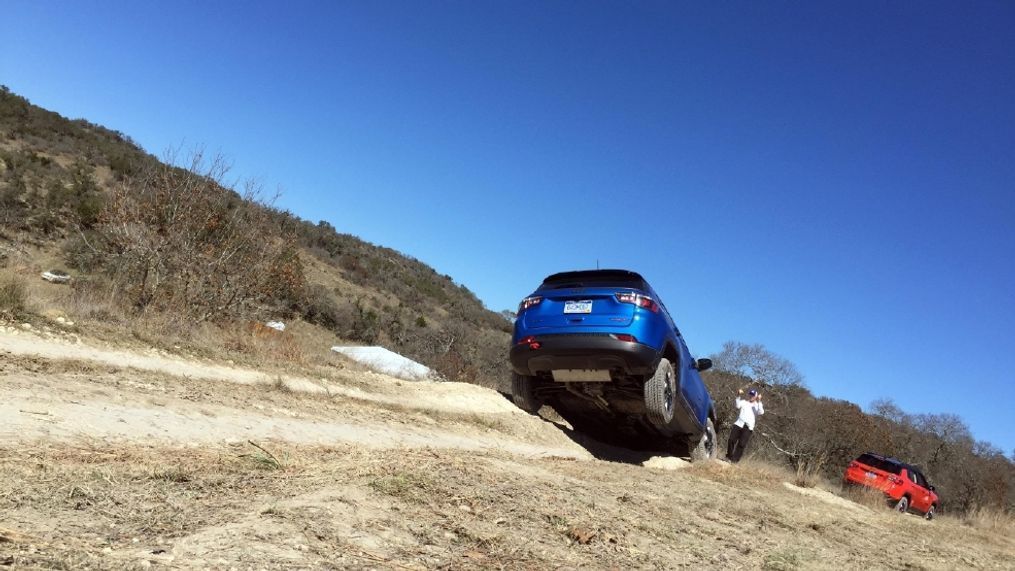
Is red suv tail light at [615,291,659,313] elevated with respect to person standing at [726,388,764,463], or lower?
elevated

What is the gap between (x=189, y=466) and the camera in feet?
11.5

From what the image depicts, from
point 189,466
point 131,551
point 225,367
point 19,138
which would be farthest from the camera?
point 19,138

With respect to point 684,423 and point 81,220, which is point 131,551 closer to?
point 684,423

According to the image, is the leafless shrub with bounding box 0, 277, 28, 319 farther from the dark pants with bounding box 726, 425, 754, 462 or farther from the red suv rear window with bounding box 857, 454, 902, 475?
the red suv rear window with bounding box 857, 454, 902, 475

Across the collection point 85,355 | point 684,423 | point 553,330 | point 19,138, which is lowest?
point 85,355

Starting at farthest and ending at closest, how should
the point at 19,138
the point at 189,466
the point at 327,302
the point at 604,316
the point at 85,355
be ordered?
the point at 19,138 < the point at 327,302 < the point at 604,316 < the point at 85,355 < the point at 189,466

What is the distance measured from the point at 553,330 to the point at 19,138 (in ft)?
109

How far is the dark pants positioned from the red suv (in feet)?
15.6

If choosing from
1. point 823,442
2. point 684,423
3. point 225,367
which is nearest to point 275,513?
point 225,367

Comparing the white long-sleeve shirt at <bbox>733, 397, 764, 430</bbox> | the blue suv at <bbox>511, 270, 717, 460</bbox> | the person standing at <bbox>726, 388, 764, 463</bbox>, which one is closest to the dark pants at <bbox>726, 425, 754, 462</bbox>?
the person standing at <bbox>726, 388, 764, 463</bbox>

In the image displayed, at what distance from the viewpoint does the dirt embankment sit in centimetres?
233

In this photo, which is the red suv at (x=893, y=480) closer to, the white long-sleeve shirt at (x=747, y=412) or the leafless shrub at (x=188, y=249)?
the white long-sleeve shirt at (x=747, y=412)

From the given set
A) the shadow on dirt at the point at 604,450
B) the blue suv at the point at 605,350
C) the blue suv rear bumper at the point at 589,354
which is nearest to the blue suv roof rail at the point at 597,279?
the blue suv at the point at 605,350

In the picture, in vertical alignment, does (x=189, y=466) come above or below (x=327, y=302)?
below
